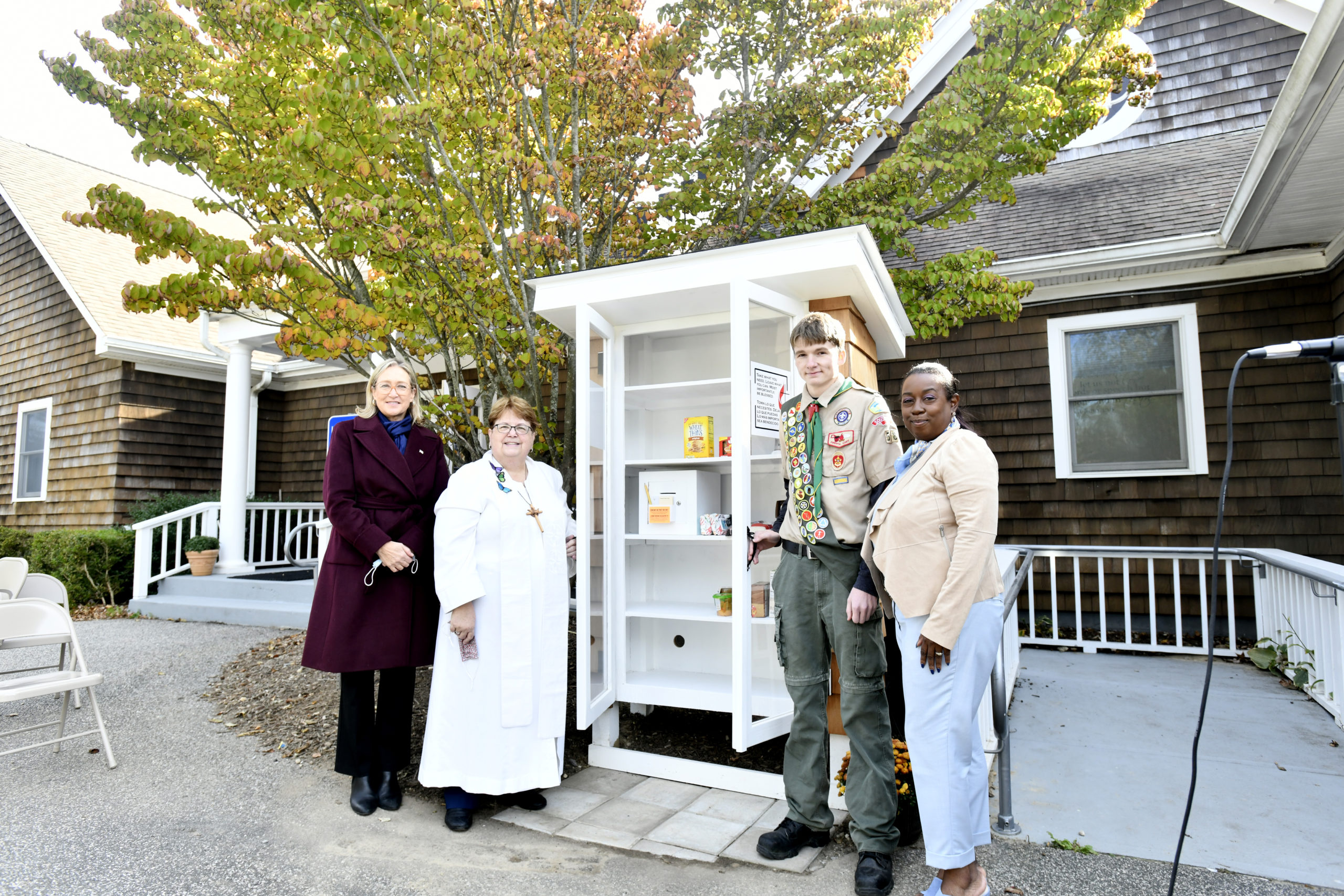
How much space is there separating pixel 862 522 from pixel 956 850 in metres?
0.96

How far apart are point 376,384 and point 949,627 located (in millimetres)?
2330

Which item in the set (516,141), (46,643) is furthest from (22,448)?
(516,141)

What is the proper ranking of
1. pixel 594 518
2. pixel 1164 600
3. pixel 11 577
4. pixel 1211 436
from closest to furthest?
1. pixel 594 518
2. pixel 11 577
3. pixel 1211 436
4. pixel 1164 600

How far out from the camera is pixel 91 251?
10398 mm

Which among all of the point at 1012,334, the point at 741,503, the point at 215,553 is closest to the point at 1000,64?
the point at 1012,334

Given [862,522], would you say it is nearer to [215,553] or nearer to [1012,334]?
[1012,334]

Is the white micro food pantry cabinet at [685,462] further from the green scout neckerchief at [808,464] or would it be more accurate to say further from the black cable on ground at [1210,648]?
the black cable on ground at [1210,648]

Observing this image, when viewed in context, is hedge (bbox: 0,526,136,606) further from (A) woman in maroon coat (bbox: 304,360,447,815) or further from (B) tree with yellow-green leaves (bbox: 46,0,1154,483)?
(A) woman in maroon coat (bbox: 304,360,447,815)

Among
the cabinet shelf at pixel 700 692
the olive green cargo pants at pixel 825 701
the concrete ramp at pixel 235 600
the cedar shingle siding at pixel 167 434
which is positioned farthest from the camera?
the cedar shingle siding at pixel 167 434

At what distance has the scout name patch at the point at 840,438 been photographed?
2500 millimetres

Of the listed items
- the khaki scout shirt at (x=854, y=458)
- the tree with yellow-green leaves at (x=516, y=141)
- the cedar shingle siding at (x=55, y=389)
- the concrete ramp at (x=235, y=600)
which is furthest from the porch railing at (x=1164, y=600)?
the cedar shingle siding at (x=55, y=389)

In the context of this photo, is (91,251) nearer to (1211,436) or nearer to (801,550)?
(801,550)

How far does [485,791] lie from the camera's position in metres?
2.81

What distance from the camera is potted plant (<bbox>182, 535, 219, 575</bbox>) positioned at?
7941 millimetres
